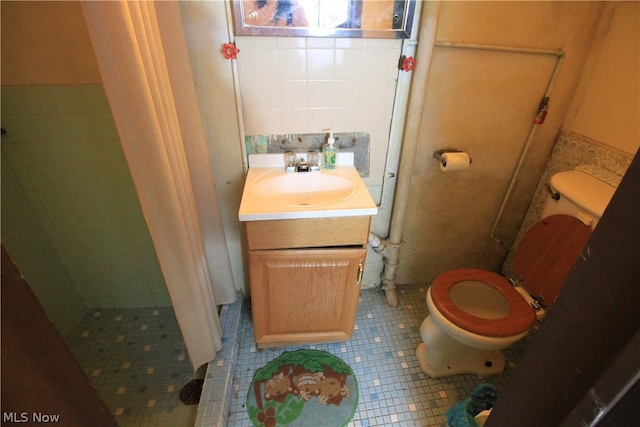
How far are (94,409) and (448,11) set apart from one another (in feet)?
4.89

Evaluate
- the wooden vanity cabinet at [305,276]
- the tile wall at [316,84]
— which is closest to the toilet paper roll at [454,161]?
the tile wall at [316,84]

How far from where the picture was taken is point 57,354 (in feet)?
1.20

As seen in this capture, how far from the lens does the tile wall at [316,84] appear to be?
1.10 meters

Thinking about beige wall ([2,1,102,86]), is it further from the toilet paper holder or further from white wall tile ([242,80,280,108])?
the toilet paper holder

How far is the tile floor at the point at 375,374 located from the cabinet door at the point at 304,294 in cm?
14

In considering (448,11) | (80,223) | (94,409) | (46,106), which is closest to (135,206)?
(80,223)

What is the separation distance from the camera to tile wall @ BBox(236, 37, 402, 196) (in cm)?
110

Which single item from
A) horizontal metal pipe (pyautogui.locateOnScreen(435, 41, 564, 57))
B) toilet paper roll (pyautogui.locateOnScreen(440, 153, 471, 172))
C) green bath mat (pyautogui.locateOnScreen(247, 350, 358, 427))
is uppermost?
horizontal metal pipe (pyautogui.locateOnScreen(435, 41, 564, 57))

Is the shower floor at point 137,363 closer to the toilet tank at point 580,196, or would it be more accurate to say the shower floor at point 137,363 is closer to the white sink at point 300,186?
the white sink at point 300,186

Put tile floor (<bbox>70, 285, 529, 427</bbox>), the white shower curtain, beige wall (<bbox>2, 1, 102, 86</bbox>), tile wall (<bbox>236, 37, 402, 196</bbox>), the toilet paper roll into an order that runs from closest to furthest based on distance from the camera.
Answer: the white shower curtain
beige wall (<bbox>2, 1, 102, 86</bbox>)
tile wall (<bbox>236, 37, 402, 196</bbox>)
tile floor (<bbox>70, 285, 529, 427</bbox>)
the toilet paper roll

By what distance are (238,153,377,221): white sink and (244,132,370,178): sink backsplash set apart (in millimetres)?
34

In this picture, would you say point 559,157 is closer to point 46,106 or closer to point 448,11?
point 448,11

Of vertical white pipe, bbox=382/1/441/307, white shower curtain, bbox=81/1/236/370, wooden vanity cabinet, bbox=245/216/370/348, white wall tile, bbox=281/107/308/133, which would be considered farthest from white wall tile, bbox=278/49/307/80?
wooden vanity cabinet, bbox=245/216/370/348

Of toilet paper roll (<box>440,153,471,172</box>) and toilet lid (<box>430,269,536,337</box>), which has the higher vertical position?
toilet paper roll (<box>440,153,471,172</box>)
